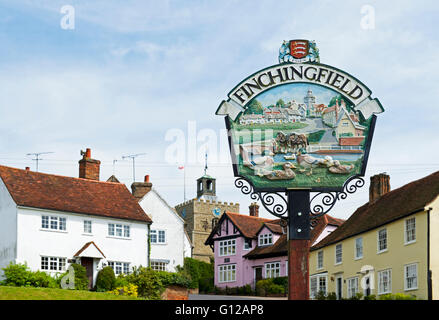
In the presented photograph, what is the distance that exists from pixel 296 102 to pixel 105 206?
28.9 meters

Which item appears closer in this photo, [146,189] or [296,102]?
[296,102]

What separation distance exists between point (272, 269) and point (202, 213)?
57.4 m

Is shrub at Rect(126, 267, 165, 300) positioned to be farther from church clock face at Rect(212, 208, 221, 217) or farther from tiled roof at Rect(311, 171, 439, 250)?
church clock face at Rect(212, 208, 221, 217)

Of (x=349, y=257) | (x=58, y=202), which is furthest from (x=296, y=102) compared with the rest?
(x=58, y=202)

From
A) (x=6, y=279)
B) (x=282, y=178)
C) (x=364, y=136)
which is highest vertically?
(x=364, y=136)

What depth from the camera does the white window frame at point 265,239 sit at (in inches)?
2601

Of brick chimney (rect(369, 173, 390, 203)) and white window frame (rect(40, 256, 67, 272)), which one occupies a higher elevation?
brick chimney (rect(369, 173, 390, 203))

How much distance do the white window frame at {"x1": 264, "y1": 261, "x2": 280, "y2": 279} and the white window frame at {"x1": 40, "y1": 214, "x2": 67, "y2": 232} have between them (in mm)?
22819

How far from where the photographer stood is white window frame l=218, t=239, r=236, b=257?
69431 millimetres

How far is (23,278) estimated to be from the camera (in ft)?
137

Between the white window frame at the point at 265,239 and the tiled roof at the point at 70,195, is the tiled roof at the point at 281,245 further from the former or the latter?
the tiled roof at the point at 70,195

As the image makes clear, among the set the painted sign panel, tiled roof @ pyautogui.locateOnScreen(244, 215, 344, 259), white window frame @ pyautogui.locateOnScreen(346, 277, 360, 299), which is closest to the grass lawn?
the painted sign panel
